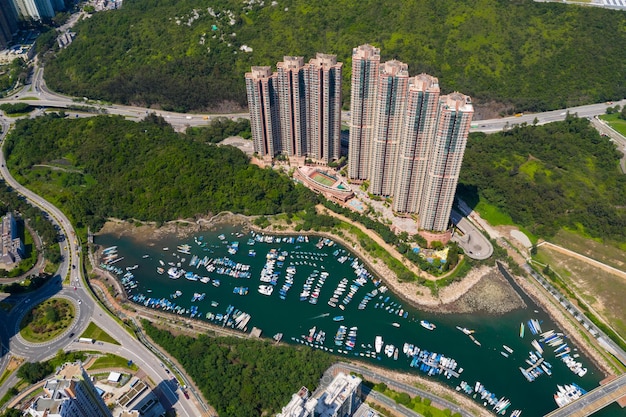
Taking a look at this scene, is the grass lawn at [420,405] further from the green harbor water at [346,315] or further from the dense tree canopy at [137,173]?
the dense tree canopy at [137,173]

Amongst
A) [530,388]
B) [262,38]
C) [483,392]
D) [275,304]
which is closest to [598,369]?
[530,388]

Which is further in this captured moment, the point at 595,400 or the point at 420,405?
the point at 595,400

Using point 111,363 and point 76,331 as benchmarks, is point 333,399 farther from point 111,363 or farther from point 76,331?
point 76,331

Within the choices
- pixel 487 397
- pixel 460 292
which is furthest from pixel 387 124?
pixel 487 397

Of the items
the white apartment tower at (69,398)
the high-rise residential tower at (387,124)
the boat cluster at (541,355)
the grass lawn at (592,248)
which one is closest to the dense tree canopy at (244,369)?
the white apartment tower at (69,398)

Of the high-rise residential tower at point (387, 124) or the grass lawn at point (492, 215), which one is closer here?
the high-rise residential tower at point (387, 124)

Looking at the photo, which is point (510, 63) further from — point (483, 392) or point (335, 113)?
point (483, 392)
